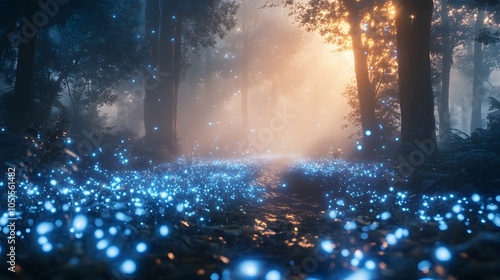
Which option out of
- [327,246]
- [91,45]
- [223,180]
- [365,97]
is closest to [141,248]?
[327,246]

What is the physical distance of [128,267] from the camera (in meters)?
2.57

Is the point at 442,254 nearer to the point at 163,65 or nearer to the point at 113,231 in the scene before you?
the point at 113,231

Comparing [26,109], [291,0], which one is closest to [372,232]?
[26,109]

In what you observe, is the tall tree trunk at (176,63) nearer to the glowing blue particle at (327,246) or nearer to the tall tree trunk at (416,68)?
the tall tree trunk at (416,68)

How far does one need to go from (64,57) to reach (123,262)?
23.5 m

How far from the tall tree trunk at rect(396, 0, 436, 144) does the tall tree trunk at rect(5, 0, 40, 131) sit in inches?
461

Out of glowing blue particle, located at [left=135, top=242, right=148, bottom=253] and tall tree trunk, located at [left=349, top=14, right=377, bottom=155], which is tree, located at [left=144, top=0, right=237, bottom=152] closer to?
tall tree trunk, located at [left=349, top=14, right=377, bottom=155]

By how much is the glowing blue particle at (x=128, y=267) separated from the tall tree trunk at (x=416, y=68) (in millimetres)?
8775

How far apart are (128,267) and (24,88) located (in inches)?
424

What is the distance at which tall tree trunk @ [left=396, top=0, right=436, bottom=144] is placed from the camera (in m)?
9.23

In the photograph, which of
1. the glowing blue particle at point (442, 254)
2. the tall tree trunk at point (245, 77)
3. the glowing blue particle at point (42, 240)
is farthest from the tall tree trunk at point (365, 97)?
the tall tree trunk at point (245, 77)

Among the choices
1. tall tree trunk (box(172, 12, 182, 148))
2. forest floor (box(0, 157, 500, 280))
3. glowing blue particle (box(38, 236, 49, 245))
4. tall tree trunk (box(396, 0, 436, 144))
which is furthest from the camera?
tall tree trunk (box(172, 12, 182, 148))

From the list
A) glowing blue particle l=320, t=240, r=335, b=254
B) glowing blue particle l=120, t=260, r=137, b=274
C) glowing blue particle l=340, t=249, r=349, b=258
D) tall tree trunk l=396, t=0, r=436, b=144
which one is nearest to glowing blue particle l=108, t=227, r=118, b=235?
glowing blue particle l=120, t=260, r=137, b=274

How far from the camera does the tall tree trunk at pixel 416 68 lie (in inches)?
363
